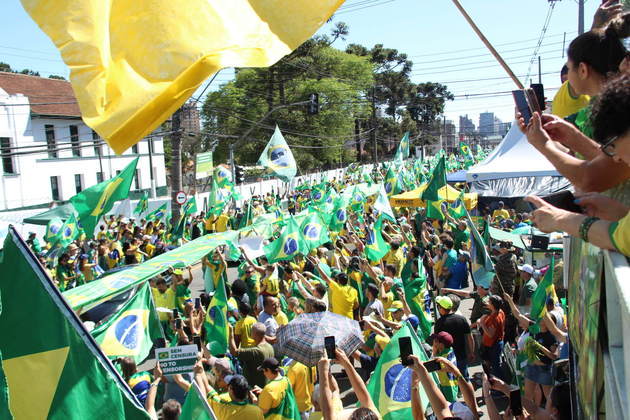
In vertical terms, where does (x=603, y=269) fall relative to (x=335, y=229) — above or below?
above

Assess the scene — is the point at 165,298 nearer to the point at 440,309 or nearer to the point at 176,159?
the point at 440,309

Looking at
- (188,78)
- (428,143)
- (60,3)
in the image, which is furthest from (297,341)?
(428,143)

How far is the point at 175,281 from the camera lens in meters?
9.30

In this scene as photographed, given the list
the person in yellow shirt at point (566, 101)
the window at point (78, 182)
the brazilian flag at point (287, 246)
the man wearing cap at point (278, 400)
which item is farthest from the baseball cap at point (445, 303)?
the window at point (78, 182)

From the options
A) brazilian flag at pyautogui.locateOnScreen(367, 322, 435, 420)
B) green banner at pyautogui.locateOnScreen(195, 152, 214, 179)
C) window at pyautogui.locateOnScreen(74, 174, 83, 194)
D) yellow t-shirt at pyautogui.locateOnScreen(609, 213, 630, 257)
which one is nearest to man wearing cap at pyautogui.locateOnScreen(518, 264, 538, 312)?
brazilian flag at pyautogui.locateOnScreen(367, 322, 435, 420)

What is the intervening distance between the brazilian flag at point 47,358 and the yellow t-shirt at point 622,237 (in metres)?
2.93

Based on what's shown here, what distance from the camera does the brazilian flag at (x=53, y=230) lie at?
14.9m

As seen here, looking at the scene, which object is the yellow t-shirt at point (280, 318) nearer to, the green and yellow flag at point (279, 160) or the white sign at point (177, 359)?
the white sign at point (177, 359)

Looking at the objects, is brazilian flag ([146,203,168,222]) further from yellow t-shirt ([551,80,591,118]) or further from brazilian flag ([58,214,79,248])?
yellow t-shirt ([551,80,591,118])

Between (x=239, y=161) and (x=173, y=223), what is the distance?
122ft

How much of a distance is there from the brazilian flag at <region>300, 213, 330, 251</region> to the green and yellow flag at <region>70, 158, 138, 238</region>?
138 inches

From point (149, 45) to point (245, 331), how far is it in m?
4.78

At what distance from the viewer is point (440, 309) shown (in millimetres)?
6812

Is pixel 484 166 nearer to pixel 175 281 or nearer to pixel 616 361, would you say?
pixel 175 281
